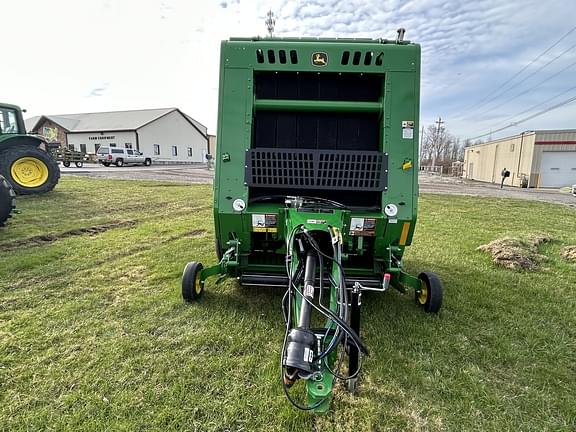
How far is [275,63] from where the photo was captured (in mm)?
3129

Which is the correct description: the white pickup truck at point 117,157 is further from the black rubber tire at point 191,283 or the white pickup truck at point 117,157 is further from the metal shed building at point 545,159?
the metal shed building at point 545,159

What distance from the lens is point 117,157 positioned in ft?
92.7

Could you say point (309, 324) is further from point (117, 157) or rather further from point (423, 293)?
point (117, 157)

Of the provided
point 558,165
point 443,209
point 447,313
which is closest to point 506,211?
point 443,209

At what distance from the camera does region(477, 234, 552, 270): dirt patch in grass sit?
A: 4965mm

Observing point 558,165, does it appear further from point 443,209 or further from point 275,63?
point 275,63

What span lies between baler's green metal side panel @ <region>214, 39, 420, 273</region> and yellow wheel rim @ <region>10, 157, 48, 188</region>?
8936 mm

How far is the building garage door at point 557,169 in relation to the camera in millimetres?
23719

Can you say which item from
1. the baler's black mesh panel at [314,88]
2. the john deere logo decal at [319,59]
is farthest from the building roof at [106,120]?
the john deere logo decal at [319,59]

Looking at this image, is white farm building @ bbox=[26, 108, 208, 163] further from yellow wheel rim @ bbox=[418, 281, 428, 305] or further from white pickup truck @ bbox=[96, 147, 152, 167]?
yellow wheel rim @ bbox=[418, 281, 428, 305]

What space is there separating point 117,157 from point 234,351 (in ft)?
97.0

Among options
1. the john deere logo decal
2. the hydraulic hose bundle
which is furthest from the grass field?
the john deere logo decal

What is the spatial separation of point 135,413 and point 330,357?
1.21m

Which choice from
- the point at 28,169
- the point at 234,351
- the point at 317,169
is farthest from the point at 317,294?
the point at 28,169
